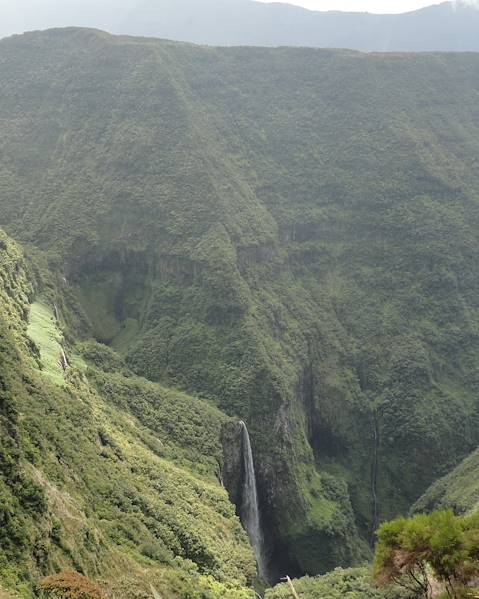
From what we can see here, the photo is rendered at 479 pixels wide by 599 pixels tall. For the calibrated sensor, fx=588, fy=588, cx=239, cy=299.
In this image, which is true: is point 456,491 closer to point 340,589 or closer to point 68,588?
point 340,589

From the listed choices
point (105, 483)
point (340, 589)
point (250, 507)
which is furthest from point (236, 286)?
point (105, 483)

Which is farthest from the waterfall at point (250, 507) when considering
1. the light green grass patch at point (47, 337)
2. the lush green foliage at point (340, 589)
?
the light green grass patch at point (47, 337)

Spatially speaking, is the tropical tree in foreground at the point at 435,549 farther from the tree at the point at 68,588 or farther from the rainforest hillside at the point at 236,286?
the rainforest hillside at the point at 236,286

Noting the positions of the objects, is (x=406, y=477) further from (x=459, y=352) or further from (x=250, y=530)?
(x=250, y=530)

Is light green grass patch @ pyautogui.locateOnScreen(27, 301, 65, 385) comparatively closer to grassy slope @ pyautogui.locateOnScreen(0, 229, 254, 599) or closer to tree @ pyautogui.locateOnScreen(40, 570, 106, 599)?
grassy slope @ pyautogui.locateOnScreen(0, 229, 254, 599)

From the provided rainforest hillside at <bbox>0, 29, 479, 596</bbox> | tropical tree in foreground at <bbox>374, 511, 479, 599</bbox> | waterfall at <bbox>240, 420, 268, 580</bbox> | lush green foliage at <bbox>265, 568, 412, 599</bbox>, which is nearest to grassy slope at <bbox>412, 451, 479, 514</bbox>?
rainforest hillside at <bbox>0, 29, 479, 596</bbox>

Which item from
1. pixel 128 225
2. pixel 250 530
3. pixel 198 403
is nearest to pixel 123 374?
pixel 198 403
